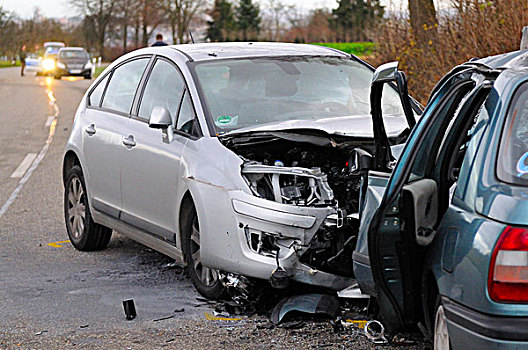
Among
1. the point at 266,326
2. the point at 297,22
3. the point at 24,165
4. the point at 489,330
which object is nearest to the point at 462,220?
the point at 489,330

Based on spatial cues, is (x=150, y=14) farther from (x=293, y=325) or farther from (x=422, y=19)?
(x=293, y=325)

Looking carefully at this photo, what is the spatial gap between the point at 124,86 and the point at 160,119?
1.40 metres

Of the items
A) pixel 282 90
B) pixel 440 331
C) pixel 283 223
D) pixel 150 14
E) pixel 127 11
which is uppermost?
pixel 127 11

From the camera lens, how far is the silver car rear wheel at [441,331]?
3.77 meters

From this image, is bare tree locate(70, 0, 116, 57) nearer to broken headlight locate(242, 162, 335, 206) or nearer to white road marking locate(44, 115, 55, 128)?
white road marking locate(44, 115, 55, 128)

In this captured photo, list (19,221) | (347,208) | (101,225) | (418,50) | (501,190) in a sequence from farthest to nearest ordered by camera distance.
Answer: (418,50) → (19,221) → (101,225) → (347,208) → (501,190)

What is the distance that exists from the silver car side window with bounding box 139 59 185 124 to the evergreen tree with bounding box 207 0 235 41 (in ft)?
196

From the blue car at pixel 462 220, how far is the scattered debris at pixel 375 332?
23.4 inches

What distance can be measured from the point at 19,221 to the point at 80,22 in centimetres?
8503

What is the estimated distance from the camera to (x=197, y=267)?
6105mm

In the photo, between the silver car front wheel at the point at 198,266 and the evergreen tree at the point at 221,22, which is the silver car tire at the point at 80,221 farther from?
the evergreen tree at the point at 221,22

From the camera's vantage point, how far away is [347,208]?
570 cm

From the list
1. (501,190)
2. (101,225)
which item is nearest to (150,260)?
(101,225)

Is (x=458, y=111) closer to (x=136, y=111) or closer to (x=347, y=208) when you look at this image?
(x=347, y=208)
